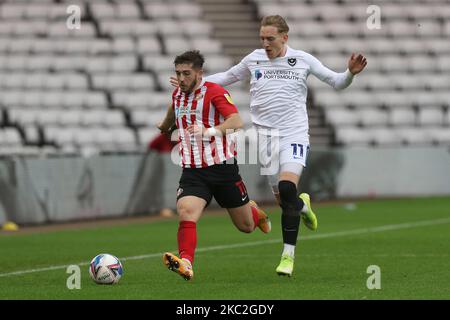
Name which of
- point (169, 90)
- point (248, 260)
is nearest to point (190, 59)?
point (248, 260)

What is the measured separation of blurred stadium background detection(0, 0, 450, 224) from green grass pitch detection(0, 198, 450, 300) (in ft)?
6.20

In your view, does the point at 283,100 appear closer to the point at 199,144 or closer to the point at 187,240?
the point at 199,144

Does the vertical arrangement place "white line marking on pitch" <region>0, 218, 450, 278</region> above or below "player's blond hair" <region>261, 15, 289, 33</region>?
below

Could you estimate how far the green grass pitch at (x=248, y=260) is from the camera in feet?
31.9

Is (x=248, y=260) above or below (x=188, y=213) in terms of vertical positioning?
below

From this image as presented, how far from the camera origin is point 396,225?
60.5 feet

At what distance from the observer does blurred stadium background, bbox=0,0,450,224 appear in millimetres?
22359

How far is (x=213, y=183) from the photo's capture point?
10.7 metres

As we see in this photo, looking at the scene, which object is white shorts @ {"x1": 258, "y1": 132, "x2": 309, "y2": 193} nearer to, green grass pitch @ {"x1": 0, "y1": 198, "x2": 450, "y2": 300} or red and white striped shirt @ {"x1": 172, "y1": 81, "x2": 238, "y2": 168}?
red and white striped shirt @ {"x1": 172, "y1": 81, "x2": 238, "y2": 168}

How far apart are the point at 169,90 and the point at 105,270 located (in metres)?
19.3

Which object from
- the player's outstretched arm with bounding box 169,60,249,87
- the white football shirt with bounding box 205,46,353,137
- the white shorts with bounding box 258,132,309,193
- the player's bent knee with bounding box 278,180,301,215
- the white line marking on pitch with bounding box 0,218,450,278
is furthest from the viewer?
the white line marking on pitch with bounding box 0,218,450,278

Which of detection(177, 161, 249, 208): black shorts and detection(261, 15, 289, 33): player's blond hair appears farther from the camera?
detection(261, 15, 289, 33): player's blond hair

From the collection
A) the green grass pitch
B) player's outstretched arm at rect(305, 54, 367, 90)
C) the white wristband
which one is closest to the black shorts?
the white wristband

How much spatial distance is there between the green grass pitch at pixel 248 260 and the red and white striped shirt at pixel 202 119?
1.11m
